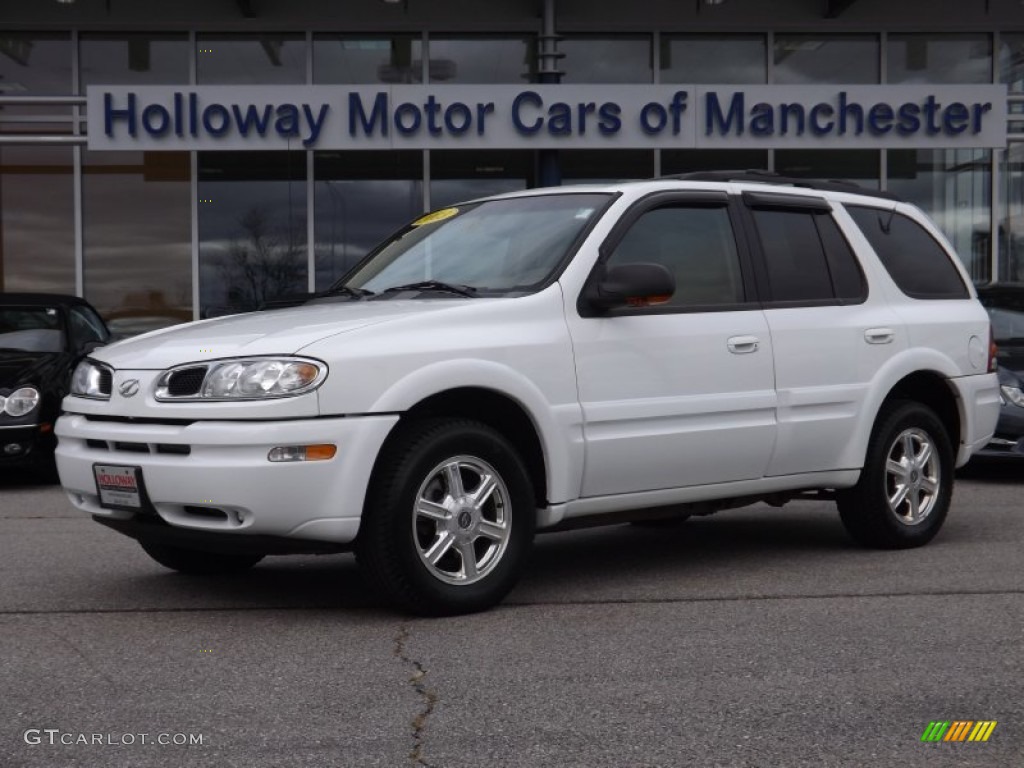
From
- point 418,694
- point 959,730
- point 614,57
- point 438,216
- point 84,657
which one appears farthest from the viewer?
point 614,57

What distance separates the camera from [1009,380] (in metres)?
9.98

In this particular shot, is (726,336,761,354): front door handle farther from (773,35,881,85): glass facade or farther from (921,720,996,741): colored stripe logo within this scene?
(773,35,881,85): glass facade

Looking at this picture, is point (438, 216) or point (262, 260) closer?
point (438, 216)

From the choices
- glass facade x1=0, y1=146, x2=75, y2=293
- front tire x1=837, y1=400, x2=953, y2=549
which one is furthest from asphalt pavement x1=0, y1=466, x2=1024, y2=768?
glass facade x1=0, y1=146, x2=75, y2=293

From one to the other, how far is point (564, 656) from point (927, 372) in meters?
3.28

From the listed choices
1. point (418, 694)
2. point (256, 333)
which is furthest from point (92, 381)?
point (418, 694)

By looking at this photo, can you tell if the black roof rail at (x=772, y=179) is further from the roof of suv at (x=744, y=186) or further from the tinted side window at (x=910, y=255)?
the tinted side window at (x=910, y=255)

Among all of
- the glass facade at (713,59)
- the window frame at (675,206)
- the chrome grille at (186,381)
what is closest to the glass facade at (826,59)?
the glass facade at (713,59)

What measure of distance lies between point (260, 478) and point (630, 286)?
1697 mm

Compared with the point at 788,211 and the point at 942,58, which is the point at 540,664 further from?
the point at 942,58

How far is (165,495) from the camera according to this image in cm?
501

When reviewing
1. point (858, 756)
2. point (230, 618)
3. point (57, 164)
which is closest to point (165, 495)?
point (230, 618)

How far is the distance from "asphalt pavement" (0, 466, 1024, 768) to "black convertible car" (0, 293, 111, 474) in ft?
11.2

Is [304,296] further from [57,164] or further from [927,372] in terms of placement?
[57,164]
